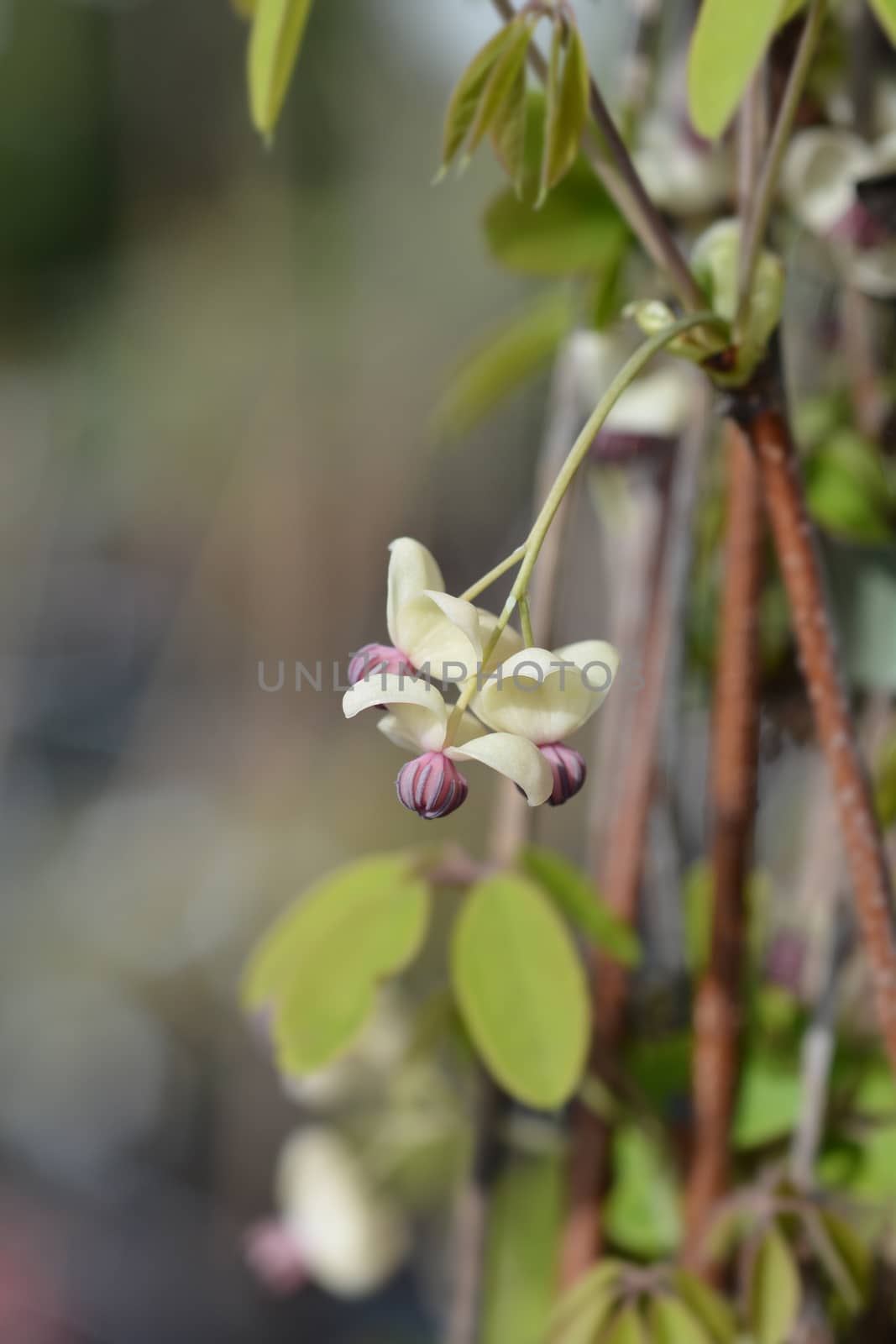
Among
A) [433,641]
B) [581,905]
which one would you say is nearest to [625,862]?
[581,905]

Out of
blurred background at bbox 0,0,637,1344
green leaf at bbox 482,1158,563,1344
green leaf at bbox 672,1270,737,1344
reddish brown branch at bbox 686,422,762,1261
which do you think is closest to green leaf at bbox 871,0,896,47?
reddish brown branch at bbox 686,422,762,1261

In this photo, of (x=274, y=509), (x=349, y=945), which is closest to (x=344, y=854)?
(x=274, y=509)

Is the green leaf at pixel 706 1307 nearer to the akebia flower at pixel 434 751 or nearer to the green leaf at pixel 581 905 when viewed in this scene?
the green leaf at pixel 581 905

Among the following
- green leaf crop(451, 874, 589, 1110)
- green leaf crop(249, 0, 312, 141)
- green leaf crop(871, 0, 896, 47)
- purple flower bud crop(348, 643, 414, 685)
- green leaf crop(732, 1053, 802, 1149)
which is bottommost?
green leaf crop(732, 1053, 802, 1149)

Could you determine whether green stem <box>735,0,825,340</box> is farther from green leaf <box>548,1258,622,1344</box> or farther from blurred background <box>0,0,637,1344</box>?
blurred background <box>0,0,637,1344</box>

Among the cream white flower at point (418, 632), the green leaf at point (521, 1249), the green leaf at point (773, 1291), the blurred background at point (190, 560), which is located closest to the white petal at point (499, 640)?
the cream white flower at point (418, 632)

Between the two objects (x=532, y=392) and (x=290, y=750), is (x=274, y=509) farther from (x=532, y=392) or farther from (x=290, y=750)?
(x=532, y=392)
